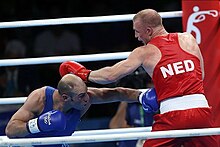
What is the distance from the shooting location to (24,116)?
3320mm

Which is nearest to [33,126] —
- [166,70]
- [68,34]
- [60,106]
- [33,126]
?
[33,126]

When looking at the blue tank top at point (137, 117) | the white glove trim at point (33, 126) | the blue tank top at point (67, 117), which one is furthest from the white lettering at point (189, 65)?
the blue tank top at point (137, 117)

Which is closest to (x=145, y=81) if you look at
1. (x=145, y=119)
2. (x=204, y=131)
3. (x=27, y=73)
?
(x=145, y=119)

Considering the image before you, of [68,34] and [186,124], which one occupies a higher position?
[68,34]

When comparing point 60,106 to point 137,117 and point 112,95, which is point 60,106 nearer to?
point 112,95

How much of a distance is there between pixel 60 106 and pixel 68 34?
263 cm

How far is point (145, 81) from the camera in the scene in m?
4.58

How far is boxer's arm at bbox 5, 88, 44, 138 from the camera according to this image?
3232 millimetres

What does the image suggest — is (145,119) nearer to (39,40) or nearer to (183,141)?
(183,141)

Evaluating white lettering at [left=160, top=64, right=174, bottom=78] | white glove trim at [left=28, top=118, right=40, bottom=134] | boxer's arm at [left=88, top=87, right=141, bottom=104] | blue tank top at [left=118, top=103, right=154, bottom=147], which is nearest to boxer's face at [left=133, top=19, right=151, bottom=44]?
white lettering at [left=160, top=64, right=174, bottom=78]

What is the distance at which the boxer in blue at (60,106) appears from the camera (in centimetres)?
310

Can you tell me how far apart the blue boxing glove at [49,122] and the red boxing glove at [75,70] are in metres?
0.29

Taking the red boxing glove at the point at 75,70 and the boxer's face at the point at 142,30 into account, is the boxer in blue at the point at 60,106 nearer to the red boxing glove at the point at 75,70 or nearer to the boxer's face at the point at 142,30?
the red boxing glove at the point at 75,70

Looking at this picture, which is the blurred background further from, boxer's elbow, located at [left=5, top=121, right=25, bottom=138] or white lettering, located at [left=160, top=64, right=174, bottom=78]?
white lettering, located at [left=160, top=64, right=174, bottom=78]
